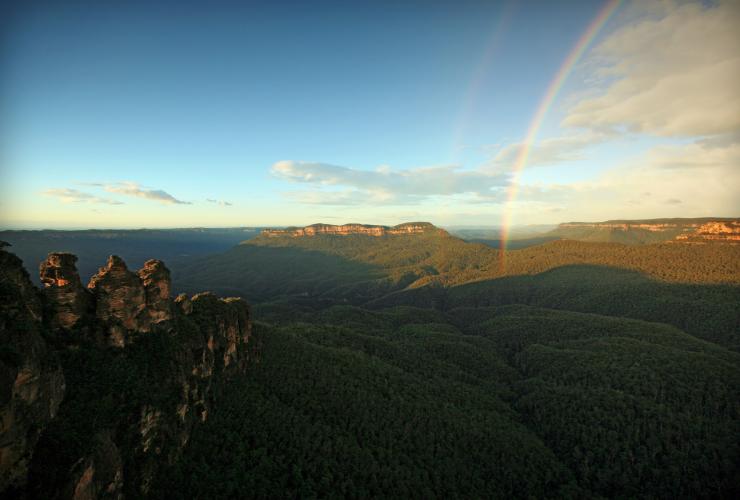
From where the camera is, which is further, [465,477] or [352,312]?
[352,312]

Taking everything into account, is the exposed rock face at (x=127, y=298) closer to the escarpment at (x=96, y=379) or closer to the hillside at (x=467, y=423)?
the escarpment at (x=96, y=379)

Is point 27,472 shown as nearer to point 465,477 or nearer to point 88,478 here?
point 88,478

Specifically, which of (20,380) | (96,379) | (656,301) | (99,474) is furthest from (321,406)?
(656,301)

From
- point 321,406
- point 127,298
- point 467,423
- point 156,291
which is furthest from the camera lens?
point 467,423

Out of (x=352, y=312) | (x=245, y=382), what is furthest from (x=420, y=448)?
(x=352, y=312)

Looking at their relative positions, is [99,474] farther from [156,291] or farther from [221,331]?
[221,331]

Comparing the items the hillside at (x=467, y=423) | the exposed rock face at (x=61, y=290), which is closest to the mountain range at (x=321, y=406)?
the exposed rock face at (x=61, y=290)

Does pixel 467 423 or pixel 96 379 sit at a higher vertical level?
pixel 96 379
